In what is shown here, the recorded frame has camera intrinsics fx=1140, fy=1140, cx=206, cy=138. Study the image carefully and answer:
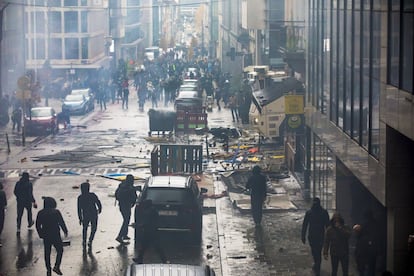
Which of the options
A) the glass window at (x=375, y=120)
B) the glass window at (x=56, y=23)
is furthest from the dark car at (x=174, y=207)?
the glass window at (x=56, y=23)

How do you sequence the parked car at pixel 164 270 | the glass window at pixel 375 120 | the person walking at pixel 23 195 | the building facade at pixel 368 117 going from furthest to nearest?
the person walking at pixel 23 195
the glass window at pixel 375 120
the building facade at pixel 368 117
the parked car at pixel 164 270

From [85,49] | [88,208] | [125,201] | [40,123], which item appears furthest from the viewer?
[85,49]

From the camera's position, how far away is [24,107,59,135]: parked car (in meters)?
45.5

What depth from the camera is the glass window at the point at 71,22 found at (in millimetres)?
88750

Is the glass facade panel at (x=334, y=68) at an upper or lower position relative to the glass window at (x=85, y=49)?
upper

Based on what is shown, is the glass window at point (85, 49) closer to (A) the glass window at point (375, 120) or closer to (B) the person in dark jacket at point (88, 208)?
(B) the person in dark jacket at point (88, 208)

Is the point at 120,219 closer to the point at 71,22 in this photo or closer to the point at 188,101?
the point at 188,101

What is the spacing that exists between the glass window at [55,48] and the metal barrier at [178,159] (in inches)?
2190

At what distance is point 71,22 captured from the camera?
3501 inches

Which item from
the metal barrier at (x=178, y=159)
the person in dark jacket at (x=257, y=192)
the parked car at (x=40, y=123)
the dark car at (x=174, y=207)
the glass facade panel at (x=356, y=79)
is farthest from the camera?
the parked car at (x=40, y=123)

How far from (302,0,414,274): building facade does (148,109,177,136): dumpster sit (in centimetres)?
1729

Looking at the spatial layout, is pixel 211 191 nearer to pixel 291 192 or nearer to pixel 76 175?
pixel 291 192

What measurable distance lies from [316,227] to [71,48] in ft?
233

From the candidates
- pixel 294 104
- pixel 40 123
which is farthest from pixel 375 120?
pixel 40 123
